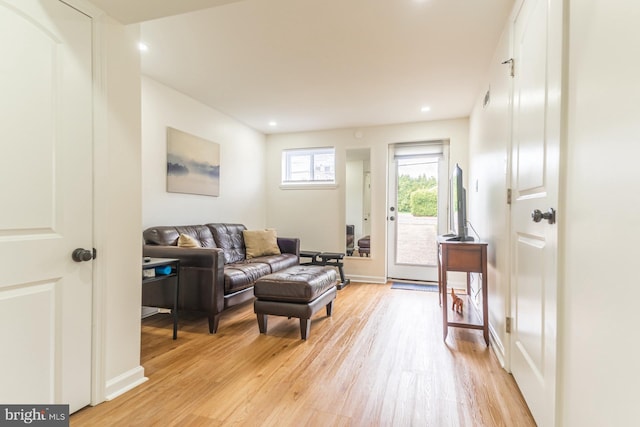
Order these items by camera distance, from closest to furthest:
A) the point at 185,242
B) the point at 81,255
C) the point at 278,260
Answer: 1. the point at 81,255
2. the point at 185,242
3. the point at 278,260

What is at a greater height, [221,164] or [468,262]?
[221,164]

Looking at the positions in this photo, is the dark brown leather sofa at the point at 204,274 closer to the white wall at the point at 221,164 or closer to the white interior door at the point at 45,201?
the white wall at the point at 221,164

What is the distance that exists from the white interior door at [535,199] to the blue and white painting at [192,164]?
10.6 ft

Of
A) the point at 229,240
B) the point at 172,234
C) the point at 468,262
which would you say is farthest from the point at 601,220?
the point at 229,240

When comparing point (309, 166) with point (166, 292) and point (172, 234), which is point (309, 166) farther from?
point (166, 292)

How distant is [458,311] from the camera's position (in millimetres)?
3076

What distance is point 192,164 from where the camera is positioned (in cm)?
368

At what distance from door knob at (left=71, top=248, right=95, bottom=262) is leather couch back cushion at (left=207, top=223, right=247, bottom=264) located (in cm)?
208

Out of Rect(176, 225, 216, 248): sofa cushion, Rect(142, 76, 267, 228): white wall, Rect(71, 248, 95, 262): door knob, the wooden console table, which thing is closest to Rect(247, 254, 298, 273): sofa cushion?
Rect(176, 225, 216, 248): sofa cushion

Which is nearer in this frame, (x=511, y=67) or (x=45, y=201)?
(x=45, y=201)

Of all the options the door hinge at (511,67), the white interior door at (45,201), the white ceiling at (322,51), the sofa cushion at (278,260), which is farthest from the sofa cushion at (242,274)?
the door hinge at (511,67)

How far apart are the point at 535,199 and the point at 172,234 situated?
302cm

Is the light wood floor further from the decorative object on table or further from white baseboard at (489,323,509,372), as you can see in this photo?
the decorative object on table

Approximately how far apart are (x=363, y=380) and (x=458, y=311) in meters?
1.64
